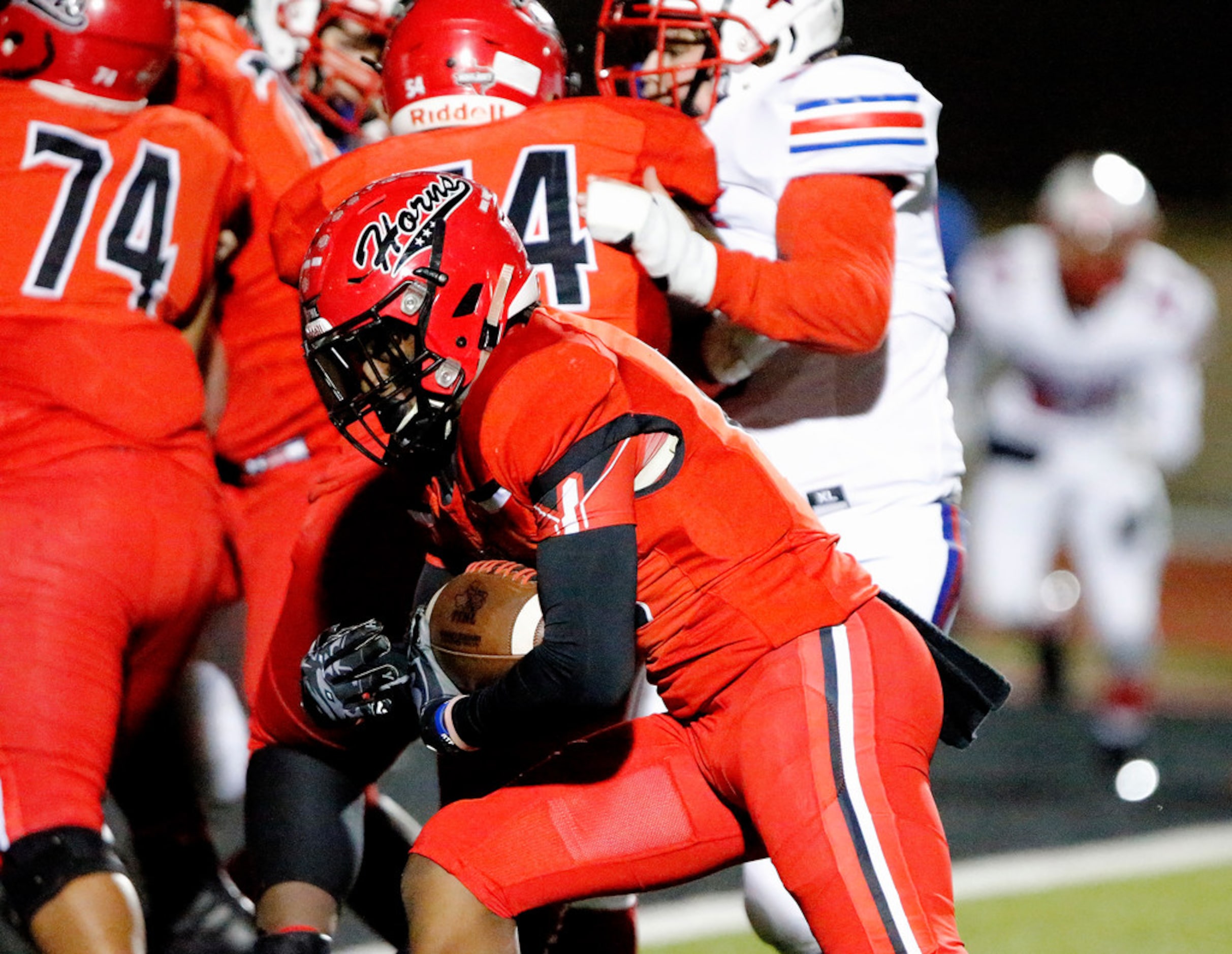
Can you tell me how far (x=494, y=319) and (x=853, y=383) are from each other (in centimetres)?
94

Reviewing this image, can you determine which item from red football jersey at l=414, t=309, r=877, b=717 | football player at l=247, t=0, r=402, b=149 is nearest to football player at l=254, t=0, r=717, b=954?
red football jersey at l=414, t=309, r=877, b=717

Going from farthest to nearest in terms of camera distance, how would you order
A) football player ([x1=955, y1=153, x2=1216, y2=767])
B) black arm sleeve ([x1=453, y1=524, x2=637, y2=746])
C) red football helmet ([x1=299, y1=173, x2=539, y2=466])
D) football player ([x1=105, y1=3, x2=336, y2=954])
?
1. football player ([x1=955, y1=153, x2=1216, y2=767])
2. football player ([x1=105, y1=3, x2=336, y2=954])
3. red football helmet ([x1=299, y1=173, x2=539, y2=466])
4. black arm sleeve ([x1=453, y1=524, x2=637, y2=746])

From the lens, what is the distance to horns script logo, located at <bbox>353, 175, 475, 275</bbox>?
2.16 meters

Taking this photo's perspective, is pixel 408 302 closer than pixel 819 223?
Yes

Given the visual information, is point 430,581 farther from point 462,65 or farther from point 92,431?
point 462,65

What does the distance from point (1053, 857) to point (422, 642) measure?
3.00 m

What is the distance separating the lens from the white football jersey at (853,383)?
2.89m

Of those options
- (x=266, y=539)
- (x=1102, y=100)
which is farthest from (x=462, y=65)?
(x=1102, y=100)

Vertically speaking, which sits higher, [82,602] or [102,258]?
[102,258]

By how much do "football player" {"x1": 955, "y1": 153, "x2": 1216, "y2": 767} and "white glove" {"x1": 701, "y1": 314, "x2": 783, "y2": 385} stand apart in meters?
3.88

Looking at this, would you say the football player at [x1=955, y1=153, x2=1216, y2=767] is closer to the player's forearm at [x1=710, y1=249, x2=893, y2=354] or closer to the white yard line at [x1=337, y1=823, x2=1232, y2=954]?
the white yard line at [x1=337, y1=823, x2=1232, y2=954]

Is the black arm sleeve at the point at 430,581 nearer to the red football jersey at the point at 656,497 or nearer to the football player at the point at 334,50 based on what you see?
the red football jersey at the point at 656,497

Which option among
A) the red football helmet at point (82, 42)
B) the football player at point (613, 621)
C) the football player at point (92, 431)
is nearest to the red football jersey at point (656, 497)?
the football player at point (613, 621)

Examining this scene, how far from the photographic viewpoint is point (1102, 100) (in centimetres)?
1570
